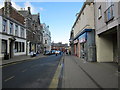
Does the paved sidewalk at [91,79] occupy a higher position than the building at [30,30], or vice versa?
the building at [30,30]

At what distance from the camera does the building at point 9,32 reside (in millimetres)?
23828

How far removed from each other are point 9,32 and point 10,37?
0.95 meters

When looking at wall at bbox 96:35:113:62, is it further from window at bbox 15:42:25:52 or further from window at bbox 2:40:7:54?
window at bbox 15:42:25:52

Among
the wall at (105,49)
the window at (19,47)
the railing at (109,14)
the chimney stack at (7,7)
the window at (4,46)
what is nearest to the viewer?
the railing at (109,14)

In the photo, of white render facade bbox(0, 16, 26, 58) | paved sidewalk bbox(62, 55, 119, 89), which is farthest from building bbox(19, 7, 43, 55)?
paved sidewalk bbox(62, 55, 119, 89)

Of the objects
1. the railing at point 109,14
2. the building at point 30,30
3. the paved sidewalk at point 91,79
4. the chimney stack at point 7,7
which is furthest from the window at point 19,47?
the paved sidewalk at point 91,79

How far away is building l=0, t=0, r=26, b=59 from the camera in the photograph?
23.8 meters

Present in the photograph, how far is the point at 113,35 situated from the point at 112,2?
529 centimetres

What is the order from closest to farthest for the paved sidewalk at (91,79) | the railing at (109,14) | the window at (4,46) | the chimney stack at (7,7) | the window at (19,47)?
the paved sidewalk at (91,79)
the railing at (109,14)
the window at (4,46)
the chimney stack at (7,7)
the window at (19,47)

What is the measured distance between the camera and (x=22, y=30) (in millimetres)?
34312

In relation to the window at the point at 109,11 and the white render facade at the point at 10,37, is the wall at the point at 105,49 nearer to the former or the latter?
the window at the point at 109,11

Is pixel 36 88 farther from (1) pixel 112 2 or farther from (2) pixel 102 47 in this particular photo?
(2) pixel 102 47

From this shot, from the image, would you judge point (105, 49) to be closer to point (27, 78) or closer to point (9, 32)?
point (27, 78)

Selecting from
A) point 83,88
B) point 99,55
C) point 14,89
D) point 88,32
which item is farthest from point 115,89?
point 88,32
